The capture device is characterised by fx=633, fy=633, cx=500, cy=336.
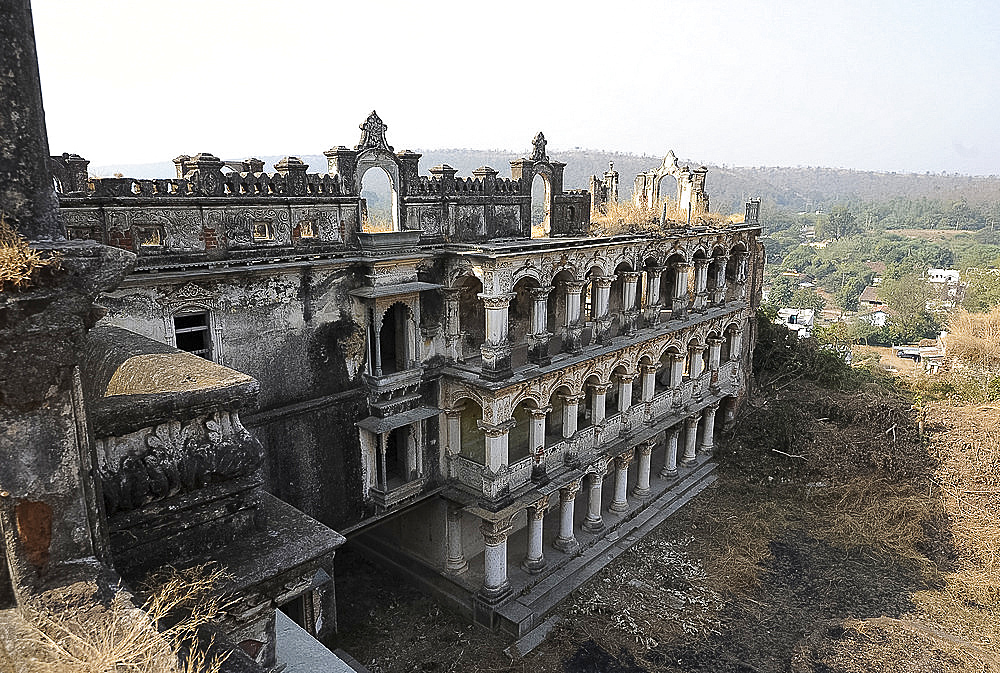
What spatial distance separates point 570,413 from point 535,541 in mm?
3839

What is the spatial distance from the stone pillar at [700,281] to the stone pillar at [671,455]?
4.82m

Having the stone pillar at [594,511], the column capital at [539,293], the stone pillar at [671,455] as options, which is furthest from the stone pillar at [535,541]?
the stone pillar at [671,455]

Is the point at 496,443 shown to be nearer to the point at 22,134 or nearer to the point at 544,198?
the point at 544,198

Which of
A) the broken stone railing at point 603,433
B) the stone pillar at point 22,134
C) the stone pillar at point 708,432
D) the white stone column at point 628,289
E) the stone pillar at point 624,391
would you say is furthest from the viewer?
the stone pillar at point 708,432

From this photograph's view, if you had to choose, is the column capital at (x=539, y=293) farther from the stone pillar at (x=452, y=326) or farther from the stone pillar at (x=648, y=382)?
the stone pillar at (x=648, y=382)

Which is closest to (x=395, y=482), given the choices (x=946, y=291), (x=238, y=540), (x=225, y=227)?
(x=225, y=227)

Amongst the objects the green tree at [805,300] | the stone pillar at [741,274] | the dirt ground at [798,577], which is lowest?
the green tree at [805,300]

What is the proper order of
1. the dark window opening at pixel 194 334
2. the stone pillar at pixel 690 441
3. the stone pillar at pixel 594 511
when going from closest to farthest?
the dark window opening at pixel 194 334 → the stone pillar at pixel 594 511 → the stone pillar at pixel 690 441

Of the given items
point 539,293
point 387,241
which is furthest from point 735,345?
point 387,241

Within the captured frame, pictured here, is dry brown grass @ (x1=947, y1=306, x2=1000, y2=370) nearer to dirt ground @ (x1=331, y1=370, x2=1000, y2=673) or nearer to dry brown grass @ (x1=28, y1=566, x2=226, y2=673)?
dirt ground @ (x1=331, y1=370, x2=1000, y2=673)

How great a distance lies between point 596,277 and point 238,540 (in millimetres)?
15543

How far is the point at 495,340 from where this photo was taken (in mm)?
15570

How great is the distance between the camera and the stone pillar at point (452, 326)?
1622cm

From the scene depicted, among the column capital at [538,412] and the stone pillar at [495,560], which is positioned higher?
the column capital at [538,412]
